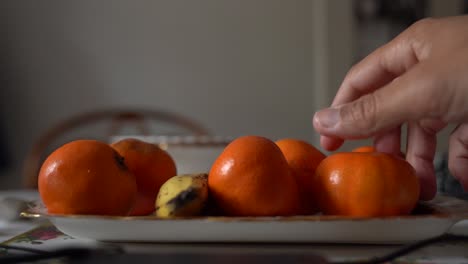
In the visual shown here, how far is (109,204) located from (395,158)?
288 millimetres

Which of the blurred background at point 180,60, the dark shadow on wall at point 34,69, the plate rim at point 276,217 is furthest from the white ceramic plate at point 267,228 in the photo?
the dark shadow on wall at point 34,69

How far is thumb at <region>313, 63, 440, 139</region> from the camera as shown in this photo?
502 mm

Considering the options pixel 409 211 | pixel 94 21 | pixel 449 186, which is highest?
pixel 94 21

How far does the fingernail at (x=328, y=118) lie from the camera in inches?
22.7

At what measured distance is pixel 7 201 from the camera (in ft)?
2.35

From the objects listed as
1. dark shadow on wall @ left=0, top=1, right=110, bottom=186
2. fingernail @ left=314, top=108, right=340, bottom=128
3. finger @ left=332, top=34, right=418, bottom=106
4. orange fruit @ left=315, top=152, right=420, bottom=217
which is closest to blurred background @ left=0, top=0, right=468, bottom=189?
dark shadow on wall @ left=0, top=1, right=110, bottom=186

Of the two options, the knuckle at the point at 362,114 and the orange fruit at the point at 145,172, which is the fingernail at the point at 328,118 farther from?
the orange fruit at the point at 145,172

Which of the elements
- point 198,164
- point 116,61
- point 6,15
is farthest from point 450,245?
point 6,15

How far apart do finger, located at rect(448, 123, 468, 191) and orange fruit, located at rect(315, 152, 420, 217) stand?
226 mm

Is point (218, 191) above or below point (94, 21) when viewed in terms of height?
below

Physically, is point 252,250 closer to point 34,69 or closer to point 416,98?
point 416,98

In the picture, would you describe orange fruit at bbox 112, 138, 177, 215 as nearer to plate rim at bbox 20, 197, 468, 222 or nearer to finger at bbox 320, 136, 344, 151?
plate rim at bbox 20, 197, 468, 222

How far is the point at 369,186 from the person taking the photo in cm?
47

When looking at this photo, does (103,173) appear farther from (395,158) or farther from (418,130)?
(418,130)
